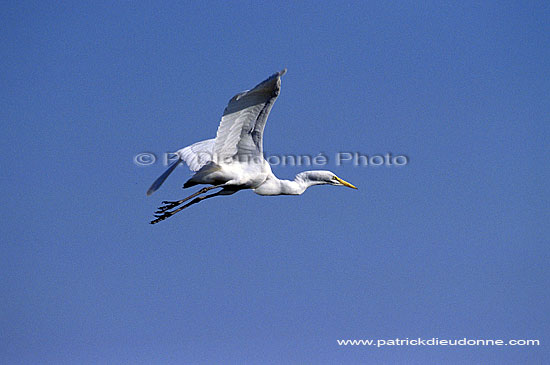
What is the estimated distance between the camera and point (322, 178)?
716 inches

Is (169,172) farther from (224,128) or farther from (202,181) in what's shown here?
(224,128)

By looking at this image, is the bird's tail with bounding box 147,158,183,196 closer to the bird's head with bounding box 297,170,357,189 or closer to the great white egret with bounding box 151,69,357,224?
the great white egret with bounding box 151,69,357,224

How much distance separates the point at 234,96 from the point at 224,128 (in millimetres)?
1343

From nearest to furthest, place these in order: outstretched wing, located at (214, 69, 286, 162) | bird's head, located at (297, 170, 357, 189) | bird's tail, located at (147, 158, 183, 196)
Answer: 1. outstretched wing, located at (214, 69, 286, 162)
2. bird's tail, located at (147, 158, 183, 196)
3. bird's head, located at (297, 170, 357, 189)

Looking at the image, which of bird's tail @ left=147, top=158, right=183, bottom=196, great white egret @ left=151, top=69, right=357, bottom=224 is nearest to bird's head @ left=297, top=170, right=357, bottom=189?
great white egret @ left=151, top=69, right=357, bottom=224

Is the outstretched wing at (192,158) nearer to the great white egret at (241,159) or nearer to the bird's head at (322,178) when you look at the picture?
the great white egret at (241,159)

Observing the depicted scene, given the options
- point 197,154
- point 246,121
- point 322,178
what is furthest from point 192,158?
point 322,178

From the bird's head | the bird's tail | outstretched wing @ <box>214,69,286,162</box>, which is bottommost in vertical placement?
the bird's tail

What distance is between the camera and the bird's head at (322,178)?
1800 cm

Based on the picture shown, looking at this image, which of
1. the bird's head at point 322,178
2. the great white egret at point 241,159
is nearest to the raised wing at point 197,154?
the great white egret at point 241,159

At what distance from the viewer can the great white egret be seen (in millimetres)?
14281

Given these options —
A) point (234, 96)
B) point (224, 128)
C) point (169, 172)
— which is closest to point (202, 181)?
point (169, 172)

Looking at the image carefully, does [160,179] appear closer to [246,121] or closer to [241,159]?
[241,159]

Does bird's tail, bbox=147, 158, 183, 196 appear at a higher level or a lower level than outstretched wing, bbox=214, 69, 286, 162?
lower
